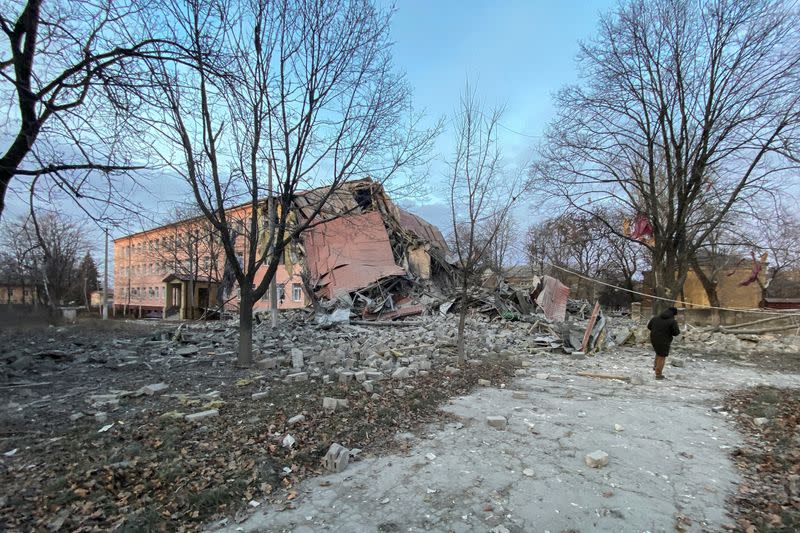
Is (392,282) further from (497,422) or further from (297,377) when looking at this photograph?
(497,422)

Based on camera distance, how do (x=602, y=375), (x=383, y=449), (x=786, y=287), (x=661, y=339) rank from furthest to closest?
(x=786, y=287) → (x=602, y=375) → (x=661, y=339) → (x=383, y=449)

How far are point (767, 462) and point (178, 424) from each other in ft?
20.3

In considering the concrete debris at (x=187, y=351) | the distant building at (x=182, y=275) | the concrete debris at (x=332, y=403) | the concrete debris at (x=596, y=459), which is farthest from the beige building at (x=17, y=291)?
the concrete debris at (x=596, y=459)

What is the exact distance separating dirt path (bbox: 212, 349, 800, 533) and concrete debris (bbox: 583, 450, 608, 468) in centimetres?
7

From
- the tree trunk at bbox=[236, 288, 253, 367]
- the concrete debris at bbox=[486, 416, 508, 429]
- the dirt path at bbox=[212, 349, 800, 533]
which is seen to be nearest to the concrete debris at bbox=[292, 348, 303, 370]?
the tree trunk at bbox=[236, 288, 253, 367]

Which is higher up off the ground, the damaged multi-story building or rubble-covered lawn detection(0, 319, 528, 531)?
the damaged multi-story building

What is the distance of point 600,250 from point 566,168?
845 inches

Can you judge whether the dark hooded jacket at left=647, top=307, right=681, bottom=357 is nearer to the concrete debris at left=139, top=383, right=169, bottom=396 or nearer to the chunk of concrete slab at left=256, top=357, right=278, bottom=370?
the chunk of concrete slab at left=256, top=357, right=278, bottom=370

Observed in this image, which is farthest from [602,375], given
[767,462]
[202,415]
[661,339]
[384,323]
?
[384,323]

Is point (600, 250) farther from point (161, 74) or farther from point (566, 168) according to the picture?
point (161, 74)

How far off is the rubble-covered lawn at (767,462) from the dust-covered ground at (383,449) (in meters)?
0.02

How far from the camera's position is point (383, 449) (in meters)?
4.53

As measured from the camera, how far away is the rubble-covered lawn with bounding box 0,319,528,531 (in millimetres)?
3264

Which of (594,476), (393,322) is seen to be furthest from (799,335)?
(594,476)
